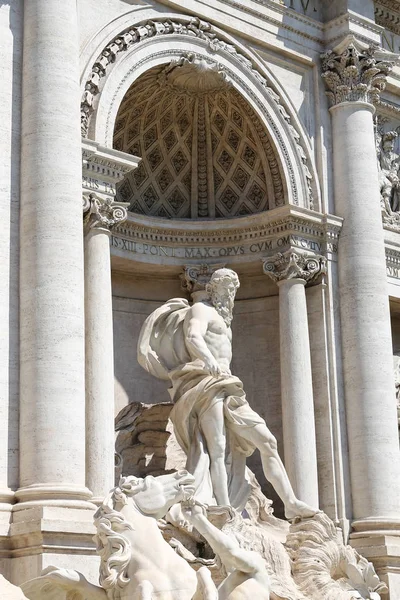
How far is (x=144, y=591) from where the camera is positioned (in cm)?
1007

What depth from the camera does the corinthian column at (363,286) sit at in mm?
18609

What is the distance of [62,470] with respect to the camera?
1420 centimetres

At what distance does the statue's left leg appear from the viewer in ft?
54.6

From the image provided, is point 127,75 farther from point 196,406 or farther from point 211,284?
point 196,406

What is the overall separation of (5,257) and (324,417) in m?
6.31

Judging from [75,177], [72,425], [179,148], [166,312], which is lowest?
[72,425]

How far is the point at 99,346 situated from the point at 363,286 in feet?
17.0

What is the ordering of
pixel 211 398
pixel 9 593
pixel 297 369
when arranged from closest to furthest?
pixel 9 593 → pixel 211 398 → pixel 297 369

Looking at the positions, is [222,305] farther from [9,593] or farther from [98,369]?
[9,593]

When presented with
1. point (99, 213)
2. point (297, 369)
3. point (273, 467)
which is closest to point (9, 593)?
point (273, 467)

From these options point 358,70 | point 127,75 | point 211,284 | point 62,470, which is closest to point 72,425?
point 62,470

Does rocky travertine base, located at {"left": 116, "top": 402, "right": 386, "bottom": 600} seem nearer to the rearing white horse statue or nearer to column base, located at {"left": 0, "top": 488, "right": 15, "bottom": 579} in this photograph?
column base, located at {"left": 0, "top": 488, "right": 15, "bottom": 579}

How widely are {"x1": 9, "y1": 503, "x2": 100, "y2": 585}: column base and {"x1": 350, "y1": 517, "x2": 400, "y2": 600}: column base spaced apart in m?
5.48

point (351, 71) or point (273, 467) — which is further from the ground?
point (351, 71)
